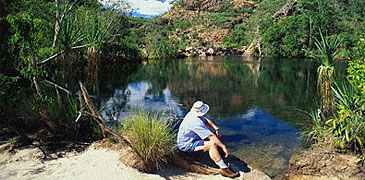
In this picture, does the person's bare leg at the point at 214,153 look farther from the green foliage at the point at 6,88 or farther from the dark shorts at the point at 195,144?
the green foliage at the point at 6,88

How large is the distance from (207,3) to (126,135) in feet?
450

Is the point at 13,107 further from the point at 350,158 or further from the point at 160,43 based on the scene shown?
the point at 160,43

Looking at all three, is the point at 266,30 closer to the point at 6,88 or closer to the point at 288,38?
the point at 288,38

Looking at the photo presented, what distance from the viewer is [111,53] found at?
44094 millimetres

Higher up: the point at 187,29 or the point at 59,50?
the point at 187,29

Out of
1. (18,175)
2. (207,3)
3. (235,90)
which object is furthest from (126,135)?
(207,3)

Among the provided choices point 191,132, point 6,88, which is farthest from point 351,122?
point 6,88

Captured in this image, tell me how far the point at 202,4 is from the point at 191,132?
136 metres

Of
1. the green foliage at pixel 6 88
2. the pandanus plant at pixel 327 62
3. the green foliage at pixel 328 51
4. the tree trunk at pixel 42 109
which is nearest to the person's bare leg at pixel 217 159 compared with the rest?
the pandanus plant at pixel 327 62

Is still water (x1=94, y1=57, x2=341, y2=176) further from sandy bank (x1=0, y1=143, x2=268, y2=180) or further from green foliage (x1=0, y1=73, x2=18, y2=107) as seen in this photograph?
green foliage (x1=0, y1=73, x2=18, y2=107)

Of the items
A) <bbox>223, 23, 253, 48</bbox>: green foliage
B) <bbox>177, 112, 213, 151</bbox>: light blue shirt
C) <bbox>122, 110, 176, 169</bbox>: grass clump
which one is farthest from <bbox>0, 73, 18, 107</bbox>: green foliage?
<bbox>223, 23, 253, 48</bbox>: green foliage

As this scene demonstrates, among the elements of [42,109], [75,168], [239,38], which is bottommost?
[75,168]

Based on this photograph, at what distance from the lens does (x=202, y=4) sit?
5438 inches

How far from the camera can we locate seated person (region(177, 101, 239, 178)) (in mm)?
6578
